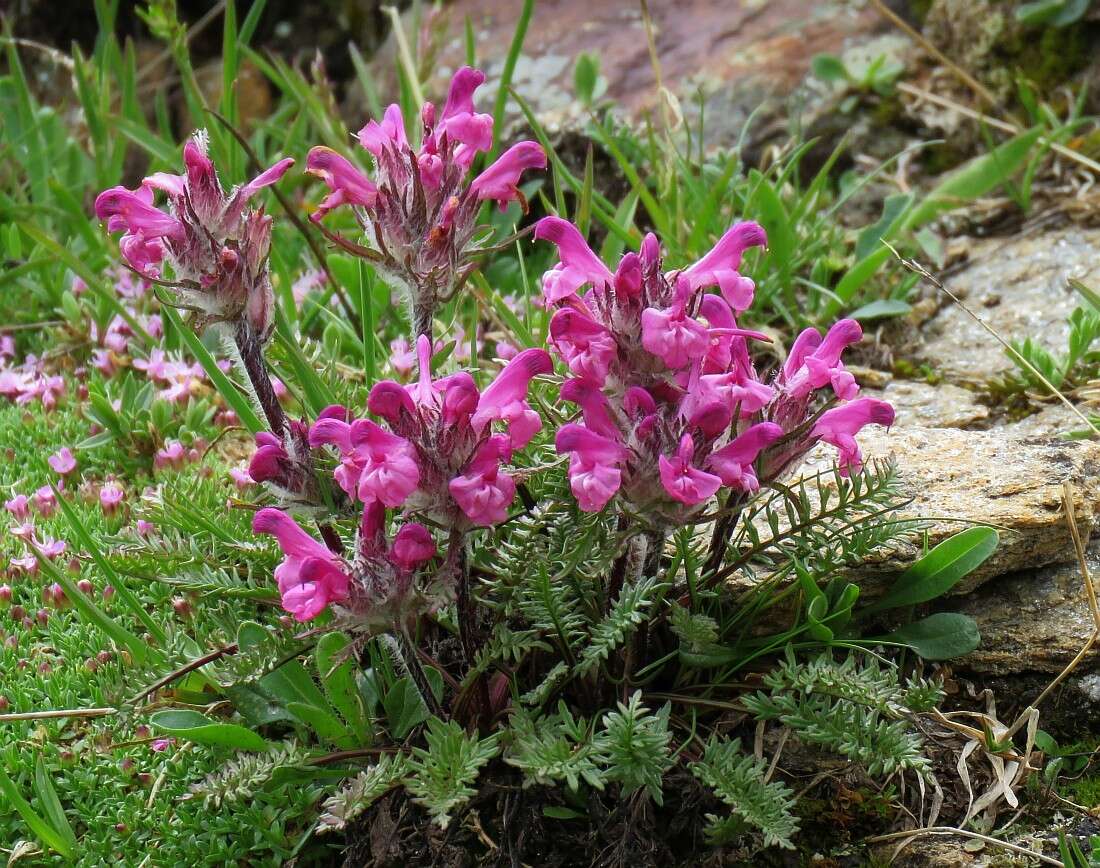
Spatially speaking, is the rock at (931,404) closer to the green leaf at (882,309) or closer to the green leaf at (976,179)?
the green leaf at (882,309)

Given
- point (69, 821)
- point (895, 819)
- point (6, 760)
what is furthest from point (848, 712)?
point (6, 760)

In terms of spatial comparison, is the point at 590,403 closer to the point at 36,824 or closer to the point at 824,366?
the point at 824,366

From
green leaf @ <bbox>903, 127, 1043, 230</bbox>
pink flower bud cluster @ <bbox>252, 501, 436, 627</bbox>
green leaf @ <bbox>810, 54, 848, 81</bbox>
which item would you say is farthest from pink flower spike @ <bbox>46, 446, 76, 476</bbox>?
green leaf @ <bbox>810, 54, 848, 81</bbox>

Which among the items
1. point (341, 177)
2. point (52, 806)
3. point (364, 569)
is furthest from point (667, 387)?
point (52, 806)

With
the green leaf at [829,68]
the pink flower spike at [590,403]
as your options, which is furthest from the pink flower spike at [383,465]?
the green leaf at [829,68]

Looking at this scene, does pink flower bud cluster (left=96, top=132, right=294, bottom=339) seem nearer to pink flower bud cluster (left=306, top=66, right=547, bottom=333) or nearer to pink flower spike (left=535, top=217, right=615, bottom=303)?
pink flower bud cluster (left=306, top=66, right=547, bottom=333)
